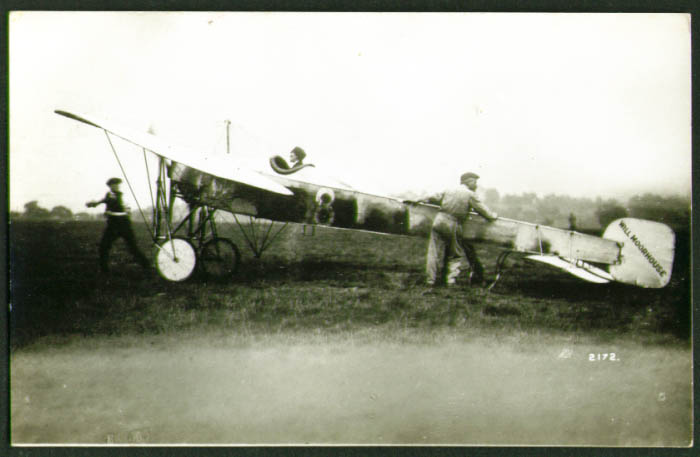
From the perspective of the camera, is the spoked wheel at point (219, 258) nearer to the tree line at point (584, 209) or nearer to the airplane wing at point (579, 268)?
the tree line at point (584, 209)

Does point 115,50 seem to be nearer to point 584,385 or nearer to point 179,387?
point 179,387

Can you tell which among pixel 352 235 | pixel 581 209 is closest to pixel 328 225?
pixel 352 235

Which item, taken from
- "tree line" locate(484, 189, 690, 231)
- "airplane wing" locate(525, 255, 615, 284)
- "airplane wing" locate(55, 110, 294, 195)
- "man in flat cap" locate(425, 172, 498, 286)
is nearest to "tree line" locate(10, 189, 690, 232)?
"tree line" locate(484, 189, 690, 231)

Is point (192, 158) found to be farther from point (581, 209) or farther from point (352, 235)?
point (581, 209)

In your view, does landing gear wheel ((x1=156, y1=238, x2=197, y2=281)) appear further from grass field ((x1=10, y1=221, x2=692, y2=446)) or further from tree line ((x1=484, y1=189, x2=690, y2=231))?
tree line ((x1=484, y1=189, x2=690, y2=231))

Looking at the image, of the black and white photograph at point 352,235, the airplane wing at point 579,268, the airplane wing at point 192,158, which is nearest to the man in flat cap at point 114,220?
the black and white photograph at point 352,235
